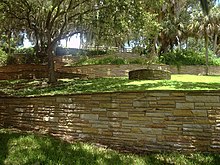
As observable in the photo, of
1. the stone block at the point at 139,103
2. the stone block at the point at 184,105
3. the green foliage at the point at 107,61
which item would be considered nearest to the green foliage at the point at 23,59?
the green foliage at the point at 107,61

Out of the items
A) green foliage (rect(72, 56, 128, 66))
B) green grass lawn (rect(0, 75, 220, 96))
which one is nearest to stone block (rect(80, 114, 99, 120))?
green grass lawn (rect(0, 75, 220, 96))

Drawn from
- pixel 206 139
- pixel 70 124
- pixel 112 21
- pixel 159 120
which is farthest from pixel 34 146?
pixel 112 21

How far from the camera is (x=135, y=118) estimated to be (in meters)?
6.11

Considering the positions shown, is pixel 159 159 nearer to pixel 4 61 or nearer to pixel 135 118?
pixel 135 118

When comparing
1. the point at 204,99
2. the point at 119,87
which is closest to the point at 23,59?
the point at 119,87

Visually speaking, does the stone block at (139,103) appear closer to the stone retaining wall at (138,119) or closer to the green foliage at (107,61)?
the stone retaining wall at (138,119)

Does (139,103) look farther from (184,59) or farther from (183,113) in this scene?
(184,59)

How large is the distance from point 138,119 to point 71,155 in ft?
5.05

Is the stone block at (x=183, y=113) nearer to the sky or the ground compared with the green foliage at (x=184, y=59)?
nearer to the ground

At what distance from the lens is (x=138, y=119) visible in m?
6.08

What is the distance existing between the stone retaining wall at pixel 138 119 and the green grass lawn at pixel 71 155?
32cm

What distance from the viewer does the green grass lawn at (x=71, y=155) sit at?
502 centimetres

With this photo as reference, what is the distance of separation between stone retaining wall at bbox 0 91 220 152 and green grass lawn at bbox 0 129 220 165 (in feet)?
1.04

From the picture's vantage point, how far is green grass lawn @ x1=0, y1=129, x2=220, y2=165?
5.02m
